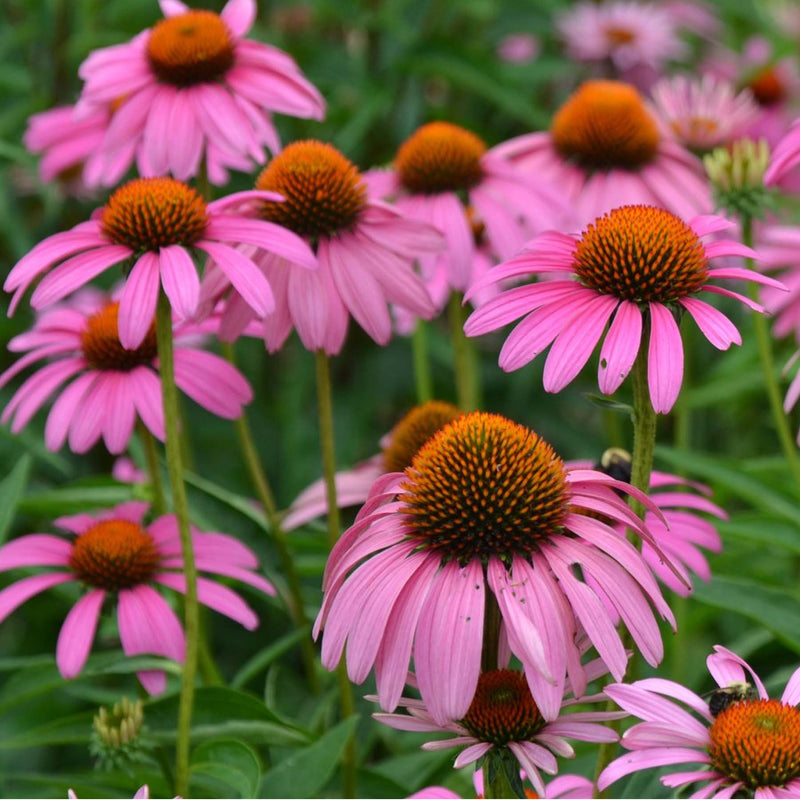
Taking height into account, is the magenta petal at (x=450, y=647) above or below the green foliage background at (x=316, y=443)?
below

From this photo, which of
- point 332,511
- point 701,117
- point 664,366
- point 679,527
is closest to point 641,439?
point 664,366

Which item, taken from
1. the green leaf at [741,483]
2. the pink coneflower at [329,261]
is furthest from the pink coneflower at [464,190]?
the green leaf at [741,483]

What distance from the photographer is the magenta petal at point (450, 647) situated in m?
0.76

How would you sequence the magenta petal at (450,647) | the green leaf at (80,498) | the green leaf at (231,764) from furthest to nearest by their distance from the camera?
1. the green leaf at (80,498)
2. the green leaf at (231,764)
3. the magenta petal at (450,647)

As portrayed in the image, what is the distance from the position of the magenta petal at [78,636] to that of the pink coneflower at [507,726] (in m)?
0.38

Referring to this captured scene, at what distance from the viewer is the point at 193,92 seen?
1370mm

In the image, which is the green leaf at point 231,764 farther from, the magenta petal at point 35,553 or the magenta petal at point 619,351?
the magenta petal at point 619,351

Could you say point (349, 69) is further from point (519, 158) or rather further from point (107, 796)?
point (107, 796)

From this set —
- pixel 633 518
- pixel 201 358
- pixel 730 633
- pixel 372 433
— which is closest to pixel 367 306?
pixel 201 358

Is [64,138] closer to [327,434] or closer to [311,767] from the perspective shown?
[327,434]

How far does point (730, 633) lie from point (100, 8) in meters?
1.73

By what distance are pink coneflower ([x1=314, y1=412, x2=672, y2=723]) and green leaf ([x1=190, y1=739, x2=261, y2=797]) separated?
0.18 m

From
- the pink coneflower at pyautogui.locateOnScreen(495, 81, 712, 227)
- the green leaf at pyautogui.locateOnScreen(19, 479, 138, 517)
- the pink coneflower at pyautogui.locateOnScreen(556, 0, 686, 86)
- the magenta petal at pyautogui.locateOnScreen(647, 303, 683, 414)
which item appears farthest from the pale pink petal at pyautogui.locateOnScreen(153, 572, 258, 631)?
the pink coneflower at pyautogui.locateOnScreen(556, 0, 686, 86)

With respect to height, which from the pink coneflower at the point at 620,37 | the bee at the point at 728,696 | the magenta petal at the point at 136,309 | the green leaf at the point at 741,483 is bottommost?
the bee at the point at 728,696
